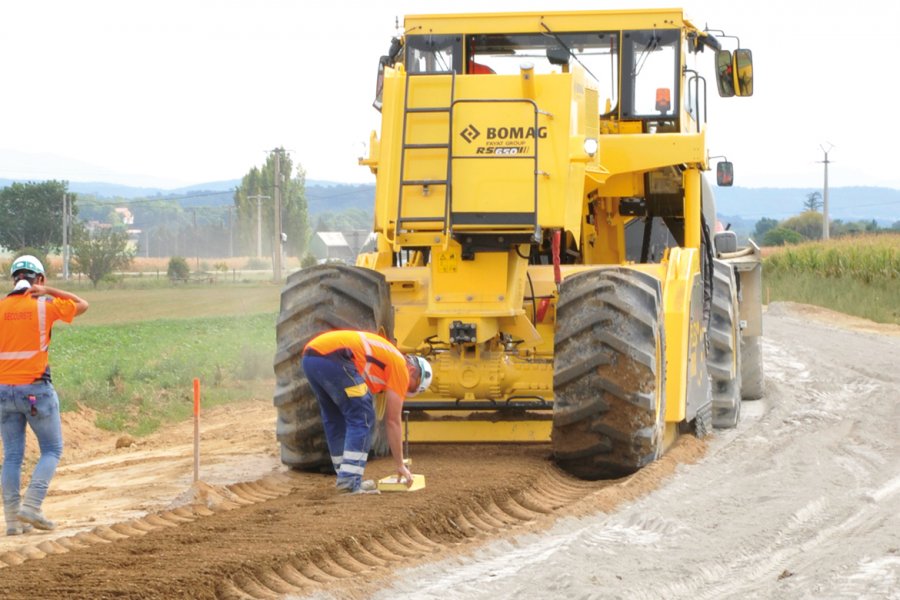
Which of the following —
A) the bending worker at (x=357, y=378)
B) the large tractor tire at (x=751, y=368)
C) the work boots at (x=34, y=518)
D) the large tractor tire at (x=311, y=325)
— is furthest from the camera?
the large tractor tire at (x=751, y=368)

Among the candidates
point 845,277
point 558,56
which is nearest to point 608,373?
point 558,56

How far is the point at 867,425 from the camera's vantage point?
1466cm

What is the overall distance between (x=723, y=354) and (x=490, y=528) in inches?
243

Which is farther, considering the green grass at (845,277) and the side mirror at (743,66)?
the green grass at (845,277)

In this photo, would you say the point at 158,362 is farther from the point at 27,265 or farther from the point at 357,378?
the point at 357,378

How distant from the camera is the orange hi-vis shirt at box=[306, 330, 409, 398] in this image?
1017 centimetres

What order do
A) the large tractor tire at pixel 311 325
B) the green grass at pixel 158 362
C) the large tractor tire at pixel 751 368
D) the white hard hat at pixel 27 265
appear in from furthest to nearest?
the green grass at pixel 158 362 → the large tractor tire at pixel 751 368 → the large tractor tire at pixel 311 325 → the white hard hat at pixel 27 265

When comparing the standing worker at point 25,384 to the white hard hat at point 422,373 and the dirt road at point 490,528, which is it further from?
the white hard hat at point 422,373

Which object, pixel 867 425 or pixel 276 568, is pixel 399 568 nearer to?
pixel 276 568

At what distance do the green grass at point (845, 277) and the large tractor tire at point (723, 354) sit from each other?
20.7m

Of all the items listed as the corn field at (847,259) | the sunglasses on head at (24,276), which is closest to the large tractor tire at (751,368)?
the sunglasses on head at (24,276)

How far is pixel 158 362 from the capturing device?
2414 centimetres

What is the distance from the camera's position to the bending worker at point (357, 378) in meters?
10.2

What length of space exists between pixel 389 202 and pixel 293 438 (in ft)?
6.78
